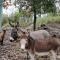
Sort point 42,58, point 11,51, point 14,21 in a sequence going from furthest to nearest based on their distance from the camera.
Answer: point 14,21, point 11,51, point 42,58

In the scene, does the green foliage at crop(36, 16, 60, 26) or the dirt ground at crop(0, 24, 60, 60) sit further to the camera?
the green foliage at crop(36, 16, 60, 26)

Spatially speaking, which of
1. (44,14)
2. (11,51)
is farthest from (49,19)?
(11,51)

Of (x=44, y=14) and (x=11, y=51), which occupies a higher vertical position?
(x=44, y=14)

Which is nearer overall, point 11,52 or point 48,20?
point 11,52

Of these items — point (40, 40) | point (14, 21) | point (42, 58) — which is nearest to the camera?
point (40, 40)

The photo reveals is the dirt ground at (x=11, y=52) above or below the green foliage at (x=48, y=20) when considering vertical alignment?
below

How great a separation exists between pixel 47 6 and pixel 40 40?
3.56 m

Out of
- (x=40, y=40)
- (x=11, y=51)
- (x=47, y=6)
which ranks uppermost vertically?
(x=47, y=6)

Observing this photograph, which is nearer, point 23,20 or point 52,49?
point 52,49

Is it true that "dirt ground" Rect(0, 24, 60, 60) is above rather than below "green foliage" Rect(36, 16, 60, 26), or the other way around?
below

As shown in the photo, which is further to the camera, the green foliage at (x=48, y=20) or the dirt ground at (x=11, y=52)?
the green foliage at (x=48, y=20)

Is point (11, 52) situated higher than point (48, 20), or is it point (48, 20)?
point (48, 20)

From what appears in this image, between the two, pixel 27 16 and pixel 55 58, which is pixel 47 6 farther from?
pixel 55 58

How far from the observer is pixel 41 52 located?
19.2 feet
